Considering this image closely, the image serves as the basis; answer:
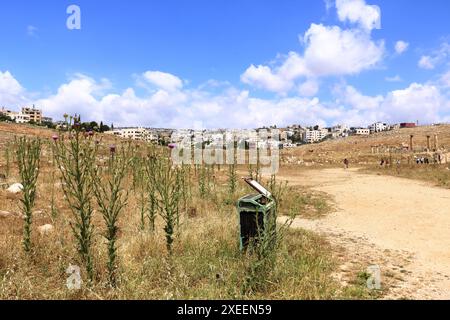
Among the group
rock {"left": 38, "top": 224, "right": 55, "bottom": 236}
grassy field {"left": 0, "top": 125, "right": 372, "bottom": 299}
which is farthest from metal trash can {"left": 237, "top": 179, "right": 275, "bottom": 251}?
rock {"left": 38, "top": 224, "right": 55, "bottom": 236}

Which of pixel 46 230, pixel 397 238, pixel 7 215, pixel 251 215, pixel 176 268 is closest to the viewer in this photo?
pixel 176 268

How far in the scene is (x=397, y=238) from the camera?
717 centimetres

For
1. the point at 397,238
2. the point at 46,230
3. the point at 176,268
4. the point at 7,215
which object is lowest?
the point at 397,238

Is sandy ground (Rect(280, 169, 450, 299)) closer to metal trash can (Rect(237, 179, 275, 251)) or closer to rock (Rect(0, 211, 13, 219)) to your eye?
metal trash can (Rect(237, 179, 275, 251))

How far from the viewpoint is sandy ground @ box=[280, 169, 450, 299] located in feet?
15.5

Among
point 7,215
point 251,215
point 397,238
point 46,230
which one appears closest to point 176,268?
point 251,215

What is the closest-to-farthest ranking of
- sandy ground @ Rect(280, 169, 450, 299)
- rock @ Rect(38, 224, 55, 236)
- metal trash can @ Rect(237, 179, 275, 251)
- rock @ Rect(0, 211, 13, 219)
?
sandy ground @ Rect(280, 169, 450, 299) < metal trash can @ Rect(237, 179, 275, 251) < rock @ Rect(38, 224, 55, 236) < rock @ Rect(0, 211, 13, 219)

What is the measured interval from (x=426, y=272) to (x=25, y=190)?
5.86 m

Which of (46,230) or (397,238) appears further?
(397,238)

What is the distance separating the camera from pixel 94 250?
4.68 meters

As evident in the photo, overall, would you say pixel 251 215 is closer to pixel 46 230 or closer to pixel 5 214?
pixel 46 230

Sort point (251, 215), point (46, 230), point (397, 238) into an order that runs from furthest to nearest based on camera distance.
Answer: point (397, 238), point (46, 230), point (251, 215)

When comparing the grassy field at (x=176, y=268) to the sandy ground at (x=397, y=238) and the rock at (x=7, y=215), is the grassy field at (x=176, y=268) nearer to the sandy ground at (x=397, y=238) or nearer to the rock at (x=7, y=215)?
the rock at (x=7, y=215)
